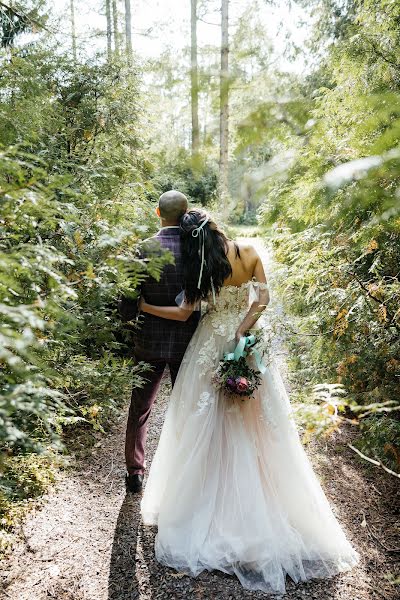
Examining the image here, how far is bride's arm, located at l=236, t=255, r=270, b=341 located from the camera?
2760 mm

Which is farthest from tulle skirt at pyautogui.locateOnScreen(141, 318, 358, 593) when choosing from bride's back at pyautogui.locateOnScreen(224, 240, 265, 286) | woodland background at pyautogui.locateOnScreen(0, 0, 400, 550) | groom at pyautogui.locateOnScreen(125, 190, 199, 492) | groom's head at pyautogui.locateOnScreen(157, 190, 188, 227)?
groom's head at pyautogui.locateOnScreen(157, 190, 188, 227)

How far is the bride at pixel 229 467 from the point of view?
2.40 m

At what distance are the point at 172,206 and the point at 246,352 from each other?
1066 mm

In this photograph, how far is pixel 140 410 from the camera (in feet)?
10.3

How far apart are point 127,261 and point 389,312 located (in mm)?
2011

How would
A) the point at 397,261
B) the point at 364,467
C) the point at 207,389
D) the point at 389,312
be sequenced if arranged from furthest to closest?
the point at 364,467, the point at 397,261, the point at 389,312, the point at 207,389

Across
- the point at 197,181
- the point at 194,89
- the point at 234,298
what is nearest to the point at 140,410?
the point at 234,298

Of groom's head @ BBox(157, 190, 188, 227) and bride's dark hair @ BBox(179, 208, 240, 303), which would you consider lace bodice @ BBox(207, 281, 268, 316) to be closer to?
bride's dark hair @ BBox(179, 208, 240, 303)

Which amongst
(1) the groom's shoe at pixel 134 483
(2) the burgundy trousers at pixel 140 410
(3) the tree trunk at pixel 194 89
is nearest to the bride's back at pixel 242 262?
(2) the burgundy trousers at pixel 140 410

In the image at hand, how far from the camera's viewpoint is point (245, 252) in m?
2.79

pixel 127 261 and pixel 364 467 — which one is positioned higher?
pixel 127 261

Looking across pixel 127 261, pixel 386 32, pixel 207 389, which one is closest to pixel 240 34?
pixel 127 261

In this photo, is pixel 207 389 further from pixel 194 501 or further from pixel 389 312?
pixel 389 312

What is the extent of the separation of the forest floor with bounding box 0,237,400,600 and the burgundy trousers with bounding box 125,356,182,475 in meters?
0.28
